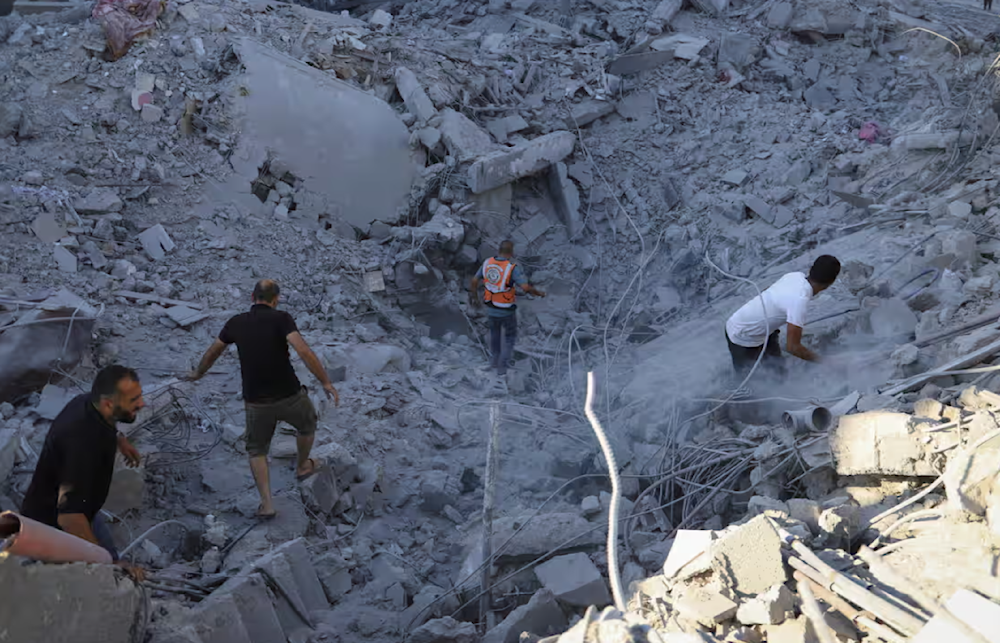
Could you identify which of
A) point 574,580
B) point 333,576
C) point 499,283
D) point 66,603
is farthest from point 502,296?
point 66,603

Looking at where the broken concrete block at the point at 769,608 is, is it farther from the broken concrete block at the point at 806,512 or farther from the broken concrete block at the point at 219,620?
the broken concrete block at the point at 219,620

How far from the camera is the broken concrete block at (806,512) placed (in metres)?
3.87

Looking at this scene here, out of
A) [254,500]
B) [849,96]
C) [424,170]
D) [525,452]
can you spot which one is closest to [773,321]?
[525,452]

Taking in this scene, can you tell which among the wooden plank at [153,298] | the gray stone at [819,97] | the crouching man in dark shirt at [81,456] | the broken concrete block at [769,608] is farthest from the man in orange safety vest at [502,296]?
the gray stone at [819,97]

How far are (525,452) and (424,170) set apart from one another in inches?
177

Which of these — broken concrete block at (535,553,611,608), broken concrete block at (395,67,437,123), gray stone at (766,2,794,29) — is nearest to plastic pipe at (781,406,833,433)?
broken concrete block at (535,553,611,608)

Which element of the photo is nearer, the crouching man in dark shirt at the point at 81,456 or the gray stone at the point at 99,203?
the crouching man in dark shirt at the point at 81,456

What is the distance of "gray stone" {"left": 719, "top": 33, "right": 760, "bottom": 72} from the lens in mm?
11727

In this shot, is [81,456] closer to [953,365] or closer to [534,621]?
[534,621]

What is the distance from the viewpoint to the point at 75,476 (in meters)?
3.73

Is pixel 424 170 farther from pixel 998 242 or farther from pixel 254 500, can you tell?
pixel 998 242

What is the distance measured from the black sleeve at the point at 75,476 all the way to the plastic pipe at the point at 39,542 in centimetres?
52

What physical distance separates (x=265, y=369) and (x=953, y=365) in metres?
4.15

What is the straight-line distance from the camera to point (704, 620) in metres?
3.23
